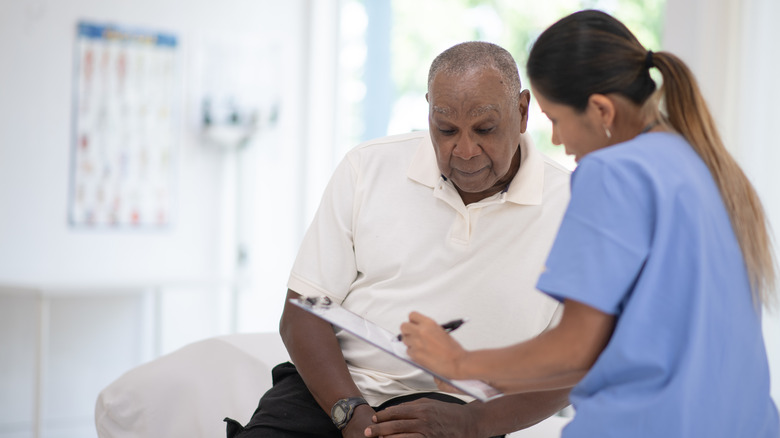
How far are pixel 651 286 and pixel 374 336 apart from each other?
0.43 meters

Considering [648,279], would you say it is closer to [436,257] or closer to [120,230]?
[436,257]

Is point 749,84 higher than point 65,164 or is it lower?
higher

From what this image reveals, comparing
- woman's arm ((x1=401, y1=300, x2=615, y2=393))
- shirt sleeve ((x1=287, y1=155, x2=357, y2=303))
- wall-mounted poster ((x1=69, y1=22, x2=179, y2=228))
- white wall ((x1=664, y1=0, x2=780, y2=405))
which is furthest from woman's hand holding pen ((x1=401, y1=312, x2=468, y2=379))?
wall-mounted poster ((x1=69, y1=22, x2=179, y2=228))

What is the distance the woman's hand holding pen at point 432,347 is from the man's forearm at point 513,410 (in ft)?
1.43

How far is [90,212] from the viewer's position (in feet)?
11.6

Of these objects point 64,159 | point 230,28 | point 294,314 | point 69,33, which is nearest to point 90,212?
point 64,159

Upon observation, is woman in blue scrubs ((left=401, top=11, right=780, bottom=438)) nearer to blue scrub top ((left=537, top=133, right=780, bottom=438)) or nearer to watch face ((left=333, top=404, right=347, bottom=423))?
blue scrub top ((left=537, top=133, right=780, bottom=438))

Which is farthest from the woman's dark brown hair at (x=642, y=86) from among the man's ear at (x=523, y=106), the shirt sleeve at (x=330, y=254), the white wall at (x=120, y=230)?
the white wall at (x=120, y=230)

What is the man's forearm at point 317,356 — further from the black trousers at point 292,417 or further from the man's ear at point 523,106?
the man's ear at point 523,106

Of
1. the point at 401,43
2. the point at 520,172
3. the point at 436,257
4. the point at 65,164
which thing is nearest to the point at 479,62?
the point at 520,172

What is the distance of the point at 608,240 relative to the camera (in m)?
0.96

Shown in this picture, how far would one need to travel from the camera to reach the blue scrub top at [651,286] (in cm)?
96

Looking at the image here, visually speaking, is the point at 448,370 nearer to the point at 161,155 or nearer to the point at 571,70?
the point at 571,70

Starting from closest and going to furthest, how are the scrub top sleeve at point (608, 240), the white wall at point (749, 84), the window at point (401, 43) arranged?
the scrub top sleeve at point (608, 240) → the white wall at point (749, 84) → the window at point (401, 43)
